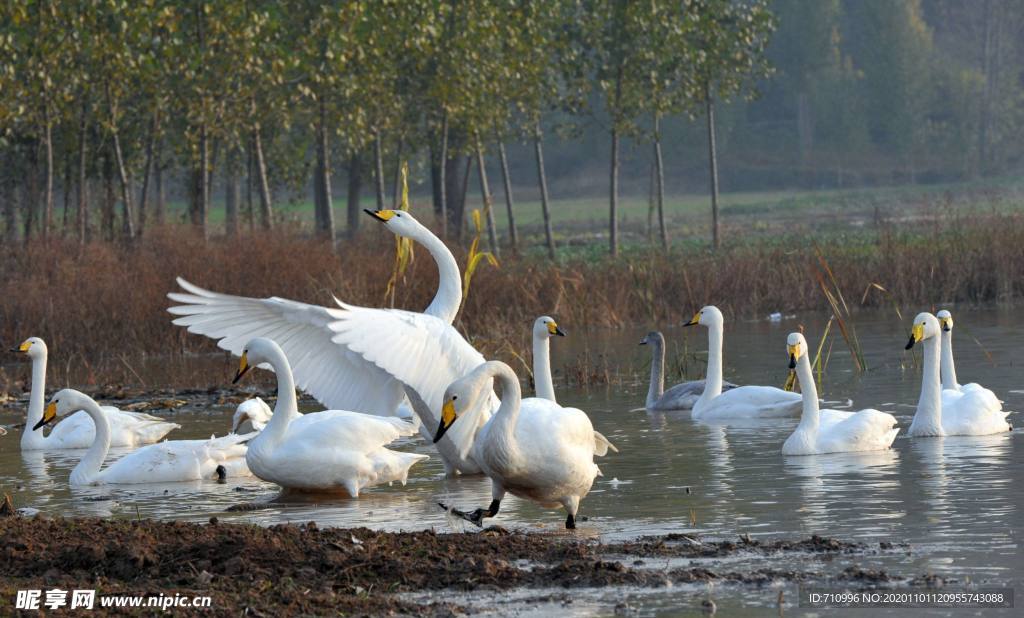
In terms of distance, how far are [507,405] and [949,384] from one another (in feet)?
20.1

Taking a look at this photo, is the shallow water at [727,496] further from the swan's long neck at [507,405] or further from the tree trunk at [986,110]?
the tree trunk at [986,110]

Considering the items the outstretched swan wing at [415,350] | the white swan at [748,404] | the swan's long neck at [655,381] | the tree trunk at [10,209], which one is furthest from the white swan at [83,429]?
the tree trunk at [10,209]

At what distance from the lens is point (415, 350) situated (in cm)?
1010

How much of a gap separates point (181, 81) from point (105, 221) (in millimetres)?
3038

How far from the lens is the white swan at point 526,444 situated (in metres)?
8.42

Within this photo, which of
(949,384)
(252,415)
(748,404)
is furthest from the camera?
(748,404)

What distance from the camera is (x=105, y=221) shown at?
98.2ft

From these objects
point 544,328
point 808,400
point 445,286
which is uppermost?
point 445,286

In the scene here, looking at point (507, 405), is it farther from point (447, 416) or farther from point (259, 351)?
point (259, 351)

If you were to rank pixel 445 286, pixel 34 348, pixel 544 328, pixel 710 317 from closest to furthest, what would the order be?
pixel 445 286 < pixel 544 328 < pixel 34 348 < pixel 710 317

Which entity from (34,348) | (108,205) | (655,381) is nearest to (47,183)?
(108,205)

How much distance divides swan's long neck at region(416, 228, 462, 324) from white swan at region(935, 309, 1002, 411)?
13.7 ft

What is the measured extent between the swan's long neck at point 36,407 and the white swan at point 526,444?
601 centimetres

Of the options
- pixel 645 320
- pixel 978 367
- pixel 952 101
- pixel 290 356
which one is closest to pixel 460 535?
pixel 290 356
